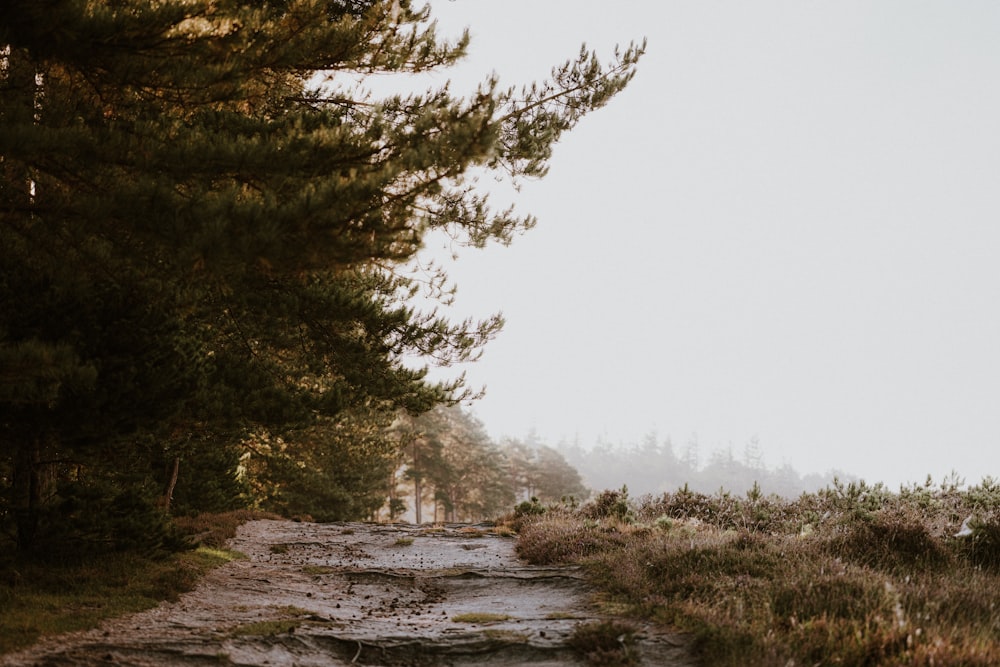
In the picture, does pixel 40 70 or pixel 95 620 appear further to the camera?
pixel 40 70

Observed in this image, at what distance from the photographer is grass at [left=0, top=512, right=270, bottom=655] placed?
5.20 m

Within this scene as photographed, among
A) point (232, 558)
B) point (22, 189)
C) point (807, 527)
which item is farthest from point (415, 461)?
point (22, 189)

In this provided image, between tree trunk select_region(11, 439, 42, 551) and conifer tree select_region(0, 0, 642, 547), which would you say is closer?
conifer tree select_region(0, 0, 642, 547)

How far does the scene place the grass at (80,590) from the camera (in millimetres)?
5203

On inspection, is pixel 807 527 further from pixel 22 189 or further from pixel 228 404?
pixel 22 189

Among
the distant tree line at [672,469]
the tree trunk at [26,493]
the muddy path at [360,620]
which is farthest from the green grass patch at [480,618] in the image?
the distant tree line at [672,469]

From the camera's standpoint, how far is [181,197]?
5.12 metres

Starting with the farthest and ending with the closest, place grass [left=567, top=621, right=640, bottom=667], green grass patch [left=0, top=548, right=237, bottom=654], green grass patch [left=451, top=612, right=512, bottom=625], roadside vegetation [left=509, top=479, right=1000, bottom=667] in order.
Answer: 1. green grass patch [left=451, top=612, right=512, bottom=625]
2. green grass patch [left=0, top=548, right=237, bottom=654]
3. grass [left=567, top=621, right=640, bottom=667]
4. roadside vegetation [left=509, top=479, right=1000, bottom=667]

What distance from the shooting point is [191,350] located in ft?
24.2

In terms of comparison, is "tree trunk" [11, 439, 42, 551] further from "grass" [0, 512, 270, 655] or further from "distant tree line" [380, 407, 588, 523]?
"distant tree line" [380, 407, 588, 523]

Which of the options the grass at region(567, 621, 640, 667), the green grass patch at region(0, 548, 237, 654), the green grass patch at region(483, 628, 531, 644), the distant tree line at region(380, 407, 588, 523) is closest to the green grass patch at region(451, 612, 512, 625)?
the green grass patch at region(483, 628, 531, 644)

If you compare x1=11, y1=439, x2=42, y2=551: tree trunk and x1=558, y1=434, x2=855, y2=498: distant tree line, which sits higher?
x1=11, y1=439, x2=42, y2=551: tree trunk

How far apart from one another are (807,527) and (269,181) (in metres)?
10.4

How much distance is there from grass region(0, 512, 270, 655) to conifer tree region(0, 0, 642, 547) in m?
0.99
